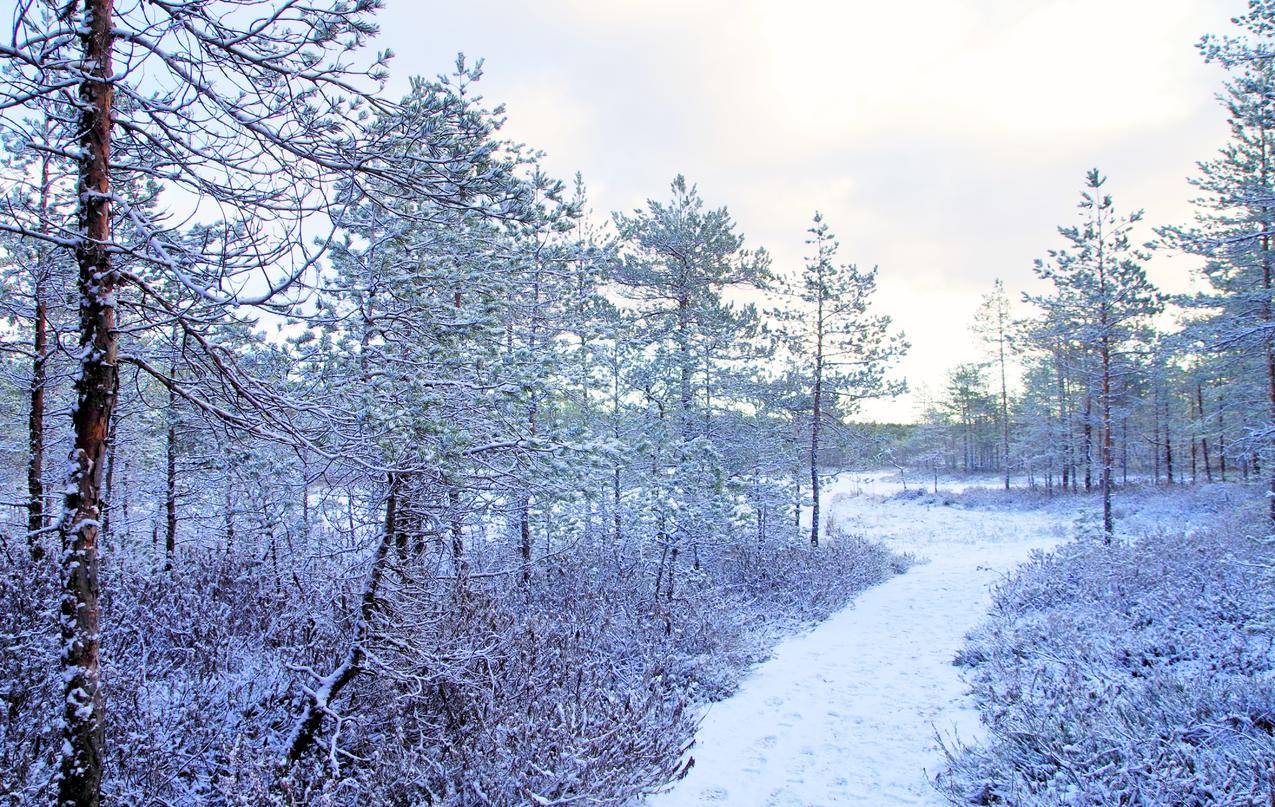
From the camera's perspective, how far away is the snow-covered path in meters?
4.76

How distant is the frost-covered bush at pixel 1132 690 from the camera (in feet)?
12.0

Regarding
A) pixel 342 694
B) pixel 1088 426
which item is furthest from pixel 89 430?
pixel 1088 426

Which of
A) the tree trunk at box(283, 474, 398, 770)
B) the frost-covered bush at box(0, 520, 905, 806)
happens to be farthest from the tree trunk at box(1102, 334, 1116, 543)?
the tree trunk at box(283, 474, 398, 770)

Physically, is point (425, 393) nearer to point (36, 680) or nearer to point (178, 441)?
point (36, 680)

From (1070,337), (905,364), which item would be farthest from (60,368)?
(1070,337)

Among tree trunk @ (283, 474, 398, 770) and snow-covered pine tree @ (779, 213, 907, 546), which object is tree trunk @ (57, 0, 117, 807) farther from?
snow-covered pine tree @ (779, 213, 907, 546)

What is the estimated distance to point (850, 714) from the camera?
632cm

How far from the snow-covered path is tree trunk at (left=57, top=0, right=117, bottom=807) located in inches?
149

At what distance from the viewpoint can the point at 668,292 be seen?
15.4m

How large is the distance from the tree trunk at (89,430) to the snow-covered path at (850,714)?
3772 mm

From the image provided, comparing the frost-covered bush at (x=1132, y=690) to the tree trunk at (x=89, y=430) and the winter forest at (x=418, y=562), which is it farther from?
the tree trunk at (x=89, y=430)

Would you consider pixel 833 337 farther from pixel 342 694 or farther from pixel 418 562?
pixel 342 694

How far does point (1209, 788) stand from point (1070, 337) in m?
16.4

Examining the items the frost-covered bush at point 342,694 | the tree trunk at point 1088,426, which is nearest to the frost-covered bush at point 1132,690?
the frost-covered bush at point 342,694
